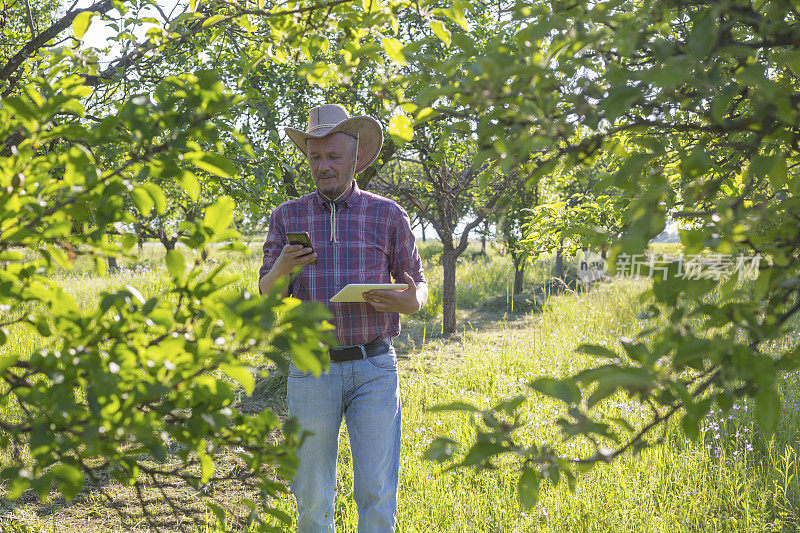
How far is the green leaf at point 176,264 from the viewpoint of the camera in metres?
1.07

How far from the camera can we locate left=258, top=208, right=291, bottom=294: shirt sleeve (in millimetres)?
2492

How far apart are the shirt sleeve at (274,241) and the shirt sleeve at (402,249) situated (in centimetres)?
50

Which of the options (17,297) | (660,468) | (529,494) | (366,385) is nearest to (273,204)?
(366,385)

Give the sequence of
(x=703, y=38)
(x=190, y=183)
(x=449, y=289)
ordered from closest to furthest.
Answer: (x=703, y=38)
(x=190, y=183)
(x=449, y=289)

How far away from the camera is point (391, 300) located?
7.32ft

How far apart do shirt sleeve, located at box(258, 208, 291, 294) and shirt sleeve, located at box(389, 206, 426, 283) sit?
19.5 inches

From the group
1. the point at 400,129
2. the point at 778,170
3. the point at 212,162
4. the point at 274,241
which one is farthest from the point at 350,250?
the point at 778,170

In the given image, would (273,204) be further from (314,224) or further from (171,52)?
(314,224)

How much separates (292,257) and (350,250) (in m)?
0.30

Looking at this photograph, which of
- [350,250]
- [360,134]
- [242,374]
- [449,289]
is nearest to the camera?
[242,374]

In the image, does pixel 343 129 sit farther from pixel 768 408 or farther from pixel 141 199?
pixel 768 408

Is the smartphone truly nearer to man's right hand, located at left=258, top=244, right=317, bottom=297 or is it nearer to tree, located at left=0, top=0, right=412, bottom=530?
man's right hand, located at left=258, top=244, right=317, bottom=297

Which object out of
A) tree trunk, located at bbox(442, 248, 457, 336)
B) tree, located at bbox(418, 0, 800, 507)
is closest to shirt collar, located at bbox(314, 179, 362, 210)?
tree, located at bbox(418, 0, 800, 507)

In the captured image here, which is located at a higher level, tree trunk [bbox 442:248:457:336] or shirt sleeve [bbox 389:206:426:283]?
shirt sleeve [bbox 389:206:426:283]
